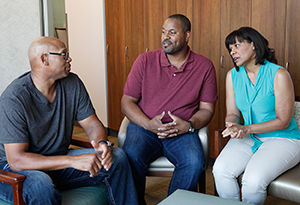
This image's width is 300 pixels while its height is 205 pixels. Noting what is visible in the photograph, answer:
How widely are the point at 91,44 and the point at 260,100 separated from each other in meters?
3.27

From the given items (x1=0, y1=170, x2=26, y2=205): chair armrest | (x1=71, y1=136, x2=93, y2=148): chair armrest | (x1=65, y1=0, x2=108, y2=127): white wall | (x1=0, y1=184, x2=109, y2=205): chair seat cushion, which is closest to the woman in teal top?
(x1=0, y1=184, x2=109, y2=205): chair seat cushion

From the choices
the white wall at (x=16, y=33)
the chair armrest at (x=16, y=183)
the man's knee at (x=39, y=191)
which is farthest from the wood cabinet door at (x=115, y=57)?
the chair armrest at (x=16, y=183)

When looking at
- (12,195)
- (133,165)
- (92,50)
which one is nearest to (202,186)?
(133,165)

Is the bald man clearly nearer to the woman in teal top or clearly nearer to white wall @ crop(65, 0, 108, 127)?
the woman in teal top

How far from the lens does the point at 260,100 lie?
6.44 feet

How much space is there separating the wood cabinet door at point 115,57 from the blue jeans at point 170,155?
7.21 ft

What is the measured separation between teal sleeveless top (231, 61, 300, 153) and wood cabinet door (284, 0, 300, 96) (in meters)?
0.68

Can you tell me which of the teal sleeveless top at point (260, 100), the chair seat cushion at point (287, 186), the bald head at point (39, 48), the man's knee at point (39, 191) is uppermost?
the bald head at point (39, 48)

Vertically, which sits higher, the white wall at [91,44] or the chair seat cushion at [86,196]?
the white wall at [91,44]

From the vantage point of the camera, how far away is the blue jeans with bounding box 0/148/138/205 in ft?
4.81

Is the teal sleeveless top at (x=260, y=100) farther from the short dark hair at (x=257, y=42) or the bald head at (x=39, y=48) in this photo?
the bald head at (x=39, y=48)

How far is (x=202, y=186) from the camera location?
2100mm

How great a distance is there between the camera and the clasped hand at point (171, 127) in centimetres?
206

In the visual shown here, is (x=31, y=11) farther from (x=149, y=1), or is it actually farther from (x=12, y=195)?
(x=149, y=1)
